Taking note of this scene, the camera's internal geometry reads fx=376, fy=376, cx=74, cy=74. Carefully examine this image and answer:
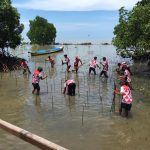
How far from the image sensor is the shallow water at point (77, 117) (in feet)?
38.4

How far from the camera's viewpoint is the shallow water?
1170cm

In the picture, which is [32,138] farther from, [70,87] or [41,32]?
[41,32]

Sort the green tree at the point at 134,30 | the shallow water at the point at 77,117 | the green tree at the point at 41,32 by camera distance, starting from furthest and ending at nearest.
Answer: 1. the green tree at the point at 41,32
2. the green tree at the point at 134,30
3. the shallow water at the point at 77,117

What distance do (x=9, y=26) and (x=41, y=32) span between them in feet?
200

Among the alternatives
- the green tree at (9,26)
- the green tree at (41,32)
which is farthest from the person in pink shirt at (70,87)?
the green tree at (41,32)

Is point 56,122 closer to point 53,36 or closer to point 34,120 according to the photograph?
point 34,120

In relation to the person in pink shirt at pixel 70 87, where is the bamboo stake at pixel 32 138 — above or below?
below

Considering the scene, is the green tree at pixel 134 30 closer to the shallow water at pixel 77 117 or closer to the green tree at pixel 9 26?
the shallow water at pixel 77 117

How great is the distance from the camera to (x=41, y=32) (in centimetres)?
9544

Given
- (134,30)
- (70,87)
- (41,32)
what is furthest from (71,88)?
(41,32)

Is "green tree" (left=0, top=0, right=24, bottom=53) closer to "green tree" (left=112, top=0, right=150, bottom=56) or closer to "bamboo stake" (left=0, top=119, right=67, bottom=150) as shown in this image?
"green tree" (left=112, top=0, right=150, bottom=56)

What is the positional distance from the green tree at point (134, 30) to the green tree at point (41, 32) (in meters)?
67.9

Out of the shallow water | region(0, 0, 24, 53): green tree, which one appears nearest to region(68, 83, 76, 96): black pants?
the shallow water

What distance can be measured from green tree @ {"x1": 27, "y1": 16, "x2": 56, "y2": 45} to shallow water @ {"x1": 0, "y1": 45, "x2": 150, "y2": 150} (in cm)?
7251
